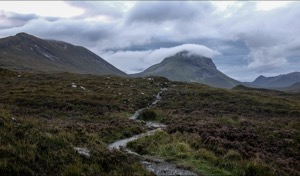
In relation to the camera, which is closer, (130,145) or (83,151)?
(83,151)

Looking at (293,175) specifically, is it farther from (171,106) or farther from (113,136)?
(171,106)

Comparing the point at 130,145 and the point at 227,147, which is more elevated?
the point at 227,147

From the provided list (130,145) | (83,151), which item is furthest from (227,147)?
(83,151)

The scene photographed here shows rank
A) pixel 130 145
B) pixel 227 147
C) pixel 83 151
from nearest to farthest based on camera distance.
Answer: pixel 83 151 < pixel 130 145 < pixel 227 147

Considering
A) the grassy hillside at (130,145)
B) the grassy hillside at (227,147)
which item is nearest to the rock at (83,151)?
the grassy hillside at (130,145)

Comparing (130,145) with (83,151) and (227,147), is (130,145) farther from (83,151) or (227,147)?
(227,147)

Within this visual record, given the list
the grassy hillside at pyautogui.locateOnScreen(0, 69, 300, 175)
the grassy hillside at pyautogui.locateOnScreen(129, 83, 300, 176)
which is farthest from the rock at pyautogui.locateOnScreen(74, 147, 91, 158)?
the grassy hillside at pyautogui.locateOnScreen(129, 83, 300, 176)

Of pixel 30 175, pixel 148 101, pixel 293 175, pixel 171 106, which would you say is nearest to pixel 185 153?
pixel 293 175

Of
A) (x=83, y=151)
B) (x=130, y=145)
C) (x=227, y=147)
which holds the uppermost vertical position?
(x=83, y=151)

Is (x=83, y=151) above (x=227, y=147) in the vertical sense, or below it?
above

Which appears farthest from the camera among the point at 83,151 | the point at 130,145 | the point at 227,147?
the point at 227,147

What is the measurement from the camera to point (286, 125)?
109ft

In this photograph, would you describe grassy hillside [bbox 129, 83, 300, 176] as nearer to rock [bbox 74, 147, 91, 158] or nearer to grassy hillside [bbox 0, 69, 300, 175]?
grassy hillside [bbox 0, 69, 300, 175]

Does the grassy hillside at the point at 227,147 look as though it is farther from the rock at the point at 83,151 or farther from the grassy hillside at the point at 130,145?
the rock at the point at 83,151
